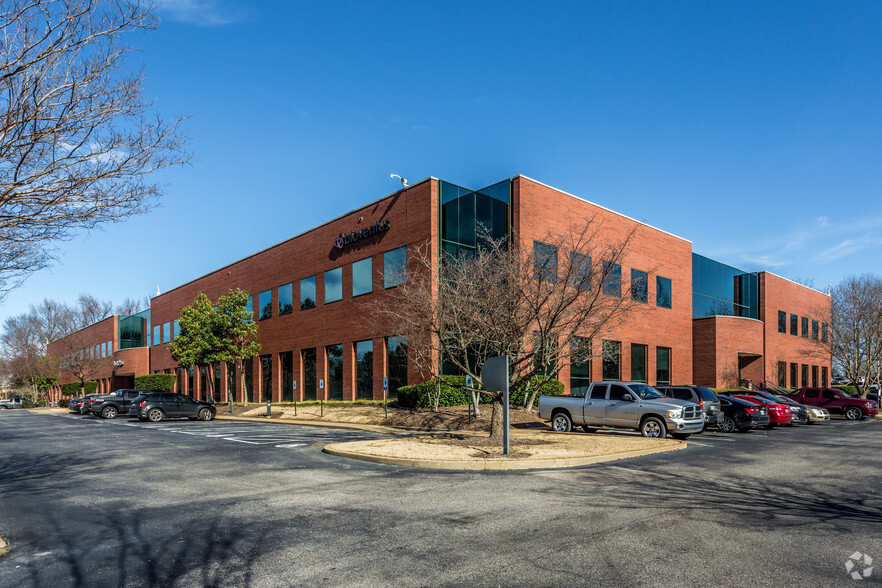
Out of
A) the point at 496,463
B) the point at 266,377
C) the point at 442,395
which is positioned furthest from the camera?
the point at 266,377

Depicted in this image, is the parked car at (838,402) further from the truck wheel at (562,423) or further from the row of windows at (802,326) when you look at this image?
the truck wheel at (562,423)

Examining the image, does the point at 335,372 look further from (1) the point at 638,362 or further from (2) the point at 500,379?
(2) the point at 500,379

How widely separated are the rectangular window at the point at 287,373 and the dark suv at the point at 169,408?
691 centimetres

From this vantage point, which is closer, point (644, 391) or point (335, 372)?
point (644, 391)

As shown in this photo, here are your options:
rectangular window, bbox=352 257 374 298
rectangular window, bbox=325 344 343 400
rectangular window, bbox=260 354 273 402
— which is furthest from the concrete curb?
rectangular window, bbox=260 354 273 402

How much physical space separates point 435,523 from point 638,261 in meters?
32.9

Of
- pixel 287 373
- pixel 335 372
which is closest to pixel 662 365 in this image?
pixel 335 372

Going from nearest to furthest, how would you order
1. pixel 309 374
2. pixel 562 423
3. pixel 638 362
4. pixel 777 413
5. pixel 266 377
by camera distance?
pixel 562 423 → pixel 777 413 → pixel 638 362 → pixel 309 374 → pixel 266 377

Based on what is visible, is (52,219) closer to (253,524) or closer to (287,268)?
(253,524)

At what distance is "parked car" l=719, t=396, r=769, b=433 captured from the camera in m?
24.2

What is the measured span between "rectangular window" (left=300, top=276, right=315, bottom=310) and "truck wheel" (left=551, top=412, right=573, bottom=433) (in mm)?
20396

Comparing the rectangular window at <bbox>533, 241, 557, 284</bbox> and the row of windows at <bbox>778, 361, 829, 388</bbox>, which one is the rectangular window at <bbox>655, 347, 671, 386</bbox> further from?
the rectangular window at <bbox>533, 241, 557, 284</bbox>

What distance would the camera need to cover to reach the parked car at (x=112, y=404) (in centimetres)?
3853

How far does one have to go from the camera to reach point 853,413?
114ft
